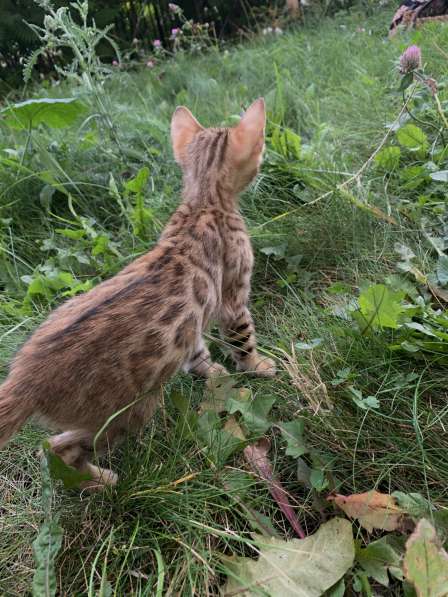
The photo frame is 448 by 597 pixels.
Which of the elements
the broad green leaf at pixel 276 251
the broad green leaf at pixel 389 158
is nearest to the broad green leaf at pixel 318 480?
the broad green leaf at pixel 276 251

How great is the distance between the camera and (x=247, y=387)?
74.7 inches

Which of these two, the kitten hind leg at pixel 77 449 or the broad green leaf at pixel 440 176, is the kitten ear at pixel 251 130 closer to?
the broad green leaf at pixel 440 176

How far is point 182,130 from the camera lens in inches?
95.6

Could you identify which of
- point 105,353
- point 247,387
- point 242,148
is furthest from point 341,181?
point 105,353

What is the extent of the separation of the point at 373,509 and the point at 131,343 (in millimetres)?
850

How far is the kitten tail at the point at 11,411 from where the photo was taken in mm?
1456

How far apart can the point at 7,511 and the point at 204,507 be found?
664 millimetres

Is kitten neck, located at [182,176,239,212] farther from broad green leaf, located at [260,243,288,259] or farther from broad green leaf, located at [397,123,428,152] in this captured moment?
broad green leaf, located at [397,123,428,152]

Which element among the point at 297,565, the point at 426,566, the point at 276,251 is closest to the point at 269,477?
the point at 297,565

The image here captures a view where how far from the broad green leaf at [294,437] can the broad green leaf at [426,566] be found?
0.44 metres

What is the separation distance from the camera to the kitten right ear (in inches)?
94.7

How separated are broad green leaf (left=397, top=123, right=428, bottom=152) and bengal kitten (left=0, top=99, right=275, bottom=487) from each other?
116 centimetres

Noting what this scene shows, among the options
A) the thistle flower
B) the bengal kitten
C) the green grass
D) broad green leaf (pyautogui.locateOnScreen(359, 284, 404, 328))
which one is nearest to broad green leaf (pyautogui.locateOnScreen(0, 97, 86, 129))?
the green grass

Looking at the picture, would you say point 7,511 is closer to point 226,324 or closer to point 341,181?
point 226,324
